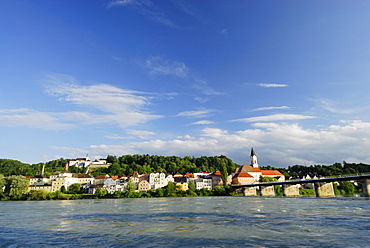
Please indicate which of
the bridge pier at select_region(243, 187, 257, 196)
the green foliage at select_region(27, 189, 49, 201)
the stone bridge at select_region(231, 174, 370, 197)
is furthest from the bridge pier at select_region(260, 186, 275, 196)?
the green foliage at select_region(27, 189, 49, 201)

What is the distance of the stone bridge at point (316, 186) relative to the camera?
5441cm

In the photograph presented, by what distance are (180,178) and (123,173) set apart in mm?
48977

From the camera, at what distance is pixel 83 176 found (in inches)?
5502

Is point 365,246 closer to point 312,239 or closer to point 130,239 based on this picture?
point 312,239

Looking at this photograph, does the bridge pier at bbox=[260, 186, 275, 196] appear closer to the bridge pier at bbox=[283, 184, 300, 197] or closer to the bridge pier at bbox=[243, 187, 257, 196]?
the bridge pier at bbox=[243, 187, 257, 196]

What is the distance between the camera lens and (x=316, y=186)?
6781 cm

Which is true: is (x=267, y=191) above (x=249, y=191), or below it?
above

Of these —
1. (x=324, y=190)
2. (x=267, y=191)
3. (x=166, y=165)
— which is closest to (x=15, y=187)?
(x=267, y=191)

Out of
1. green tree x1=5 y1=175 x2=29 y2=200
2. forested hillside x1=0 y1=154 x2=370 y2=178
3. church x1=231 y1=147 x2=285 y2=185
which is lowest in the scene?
green tree x1=5 y1=175 x2=29 y2=200

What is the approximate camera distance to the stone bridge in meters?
54.4

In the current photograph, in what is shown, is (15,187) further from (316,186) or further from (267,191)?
(316,186)

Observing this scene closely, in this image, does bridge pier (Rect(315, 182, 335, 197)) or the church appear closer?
bridge pier (Rect(315, 182, 335, 197))

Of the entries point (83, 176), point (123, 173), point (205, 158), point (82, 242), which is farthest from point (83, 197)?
point (205, 158)

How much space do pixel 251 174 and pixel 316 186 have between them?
2915 inches
